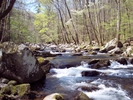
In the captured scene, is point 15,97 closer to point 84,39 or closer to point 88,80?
point 88,80

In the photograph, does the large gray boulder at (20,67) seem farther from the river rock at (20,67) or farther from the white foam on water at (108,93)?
the white foam on water at (108,93)

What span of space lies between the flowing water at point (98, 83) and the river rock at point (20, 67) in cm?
77

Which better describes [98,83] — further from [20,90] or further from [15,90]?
[15,90]

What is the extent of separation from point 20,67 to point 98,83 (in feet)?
10.5

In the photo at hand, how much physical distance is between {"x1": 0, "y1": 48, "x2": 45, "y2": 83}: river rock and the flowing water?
2.52ft

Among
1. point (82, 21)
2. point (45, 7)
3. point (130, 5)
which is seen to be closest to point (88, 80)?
point (130, 5)

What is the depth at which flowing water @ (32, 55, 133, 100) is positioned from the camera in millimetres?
6770

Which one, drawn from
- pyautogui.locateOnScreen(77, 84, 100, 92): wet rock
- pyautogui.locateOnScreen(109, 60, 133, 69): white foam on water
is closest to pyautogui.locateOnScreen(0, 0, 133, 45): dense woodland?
pyautogui.locateOnScreen(109, 60, 133, 69): white foam on water

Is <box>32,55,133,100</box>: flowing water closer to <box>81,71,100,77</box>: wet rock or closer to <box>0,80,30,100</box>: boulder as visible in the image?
<box>81,71,100,77</box>: wet rock

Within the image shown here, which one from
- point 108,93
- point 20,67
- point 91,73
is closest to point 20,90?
point 20,67

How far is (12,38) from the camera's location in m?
16.6

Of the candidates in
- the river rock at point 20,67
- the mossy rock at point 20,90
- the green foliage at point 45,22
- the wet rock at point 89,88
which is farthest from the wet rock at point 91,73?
the green foliage at point 45,22

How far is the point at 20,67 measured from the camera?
780cm

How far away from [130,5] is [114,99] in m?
16.9
